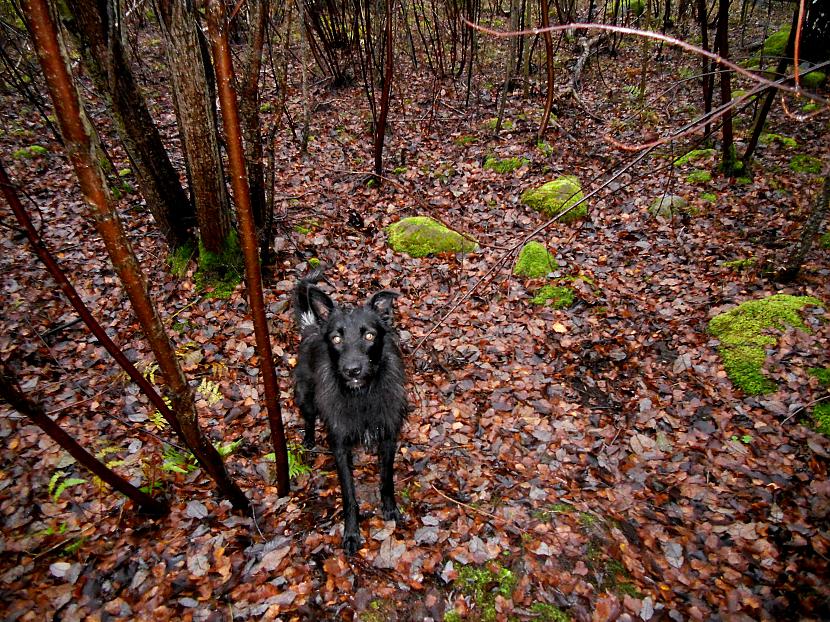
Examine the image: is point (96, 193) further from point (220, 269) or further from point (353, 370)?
point (220, 269)

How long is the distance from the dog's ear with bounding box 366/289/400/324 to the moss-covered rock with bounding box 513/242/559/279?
3809 mm

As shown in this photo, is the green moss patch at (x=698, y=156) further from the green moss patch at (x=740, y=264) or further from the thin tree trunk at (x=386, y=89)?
the thin tree trunk at (x=386, y=89)

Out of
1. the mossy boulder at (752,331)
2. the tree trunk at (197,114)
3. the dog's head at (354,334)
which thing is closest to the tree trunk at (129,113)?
the tree trunk at (197,114)

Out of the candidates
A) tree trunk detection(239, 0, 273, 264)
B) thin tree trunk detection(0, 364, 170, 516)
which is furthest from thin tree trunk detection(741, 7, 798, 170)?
thin tree trunk detection(0, 364, 170, 516)

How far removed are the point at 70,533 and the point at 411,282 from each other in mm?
5564

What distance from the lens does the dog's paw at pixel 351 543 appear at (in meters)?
4.04

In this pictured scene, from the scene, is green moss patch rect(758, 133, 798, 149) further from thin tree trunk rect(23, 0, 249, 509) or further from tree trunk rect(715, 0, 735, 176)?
thin tree trunk rect(23, 0, 249, 509)

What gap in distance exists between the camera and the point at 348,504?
4148 mm

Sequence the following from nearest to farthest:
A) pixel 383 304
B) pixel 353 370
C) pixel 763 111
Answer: pixel 353 370, pixel 383 304, pixel 763 111

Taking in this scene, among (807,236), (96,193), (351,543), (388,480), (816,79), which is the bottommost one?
(351,543)

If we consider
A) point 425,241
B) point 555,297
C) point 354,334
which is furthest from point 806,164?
point 354,334

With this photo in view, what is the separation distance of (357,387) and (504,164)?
8422 mm

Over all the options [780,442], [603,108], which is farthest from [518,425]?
[603,108]

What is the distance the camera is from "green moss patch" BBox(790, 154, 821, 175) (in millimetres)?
8734
